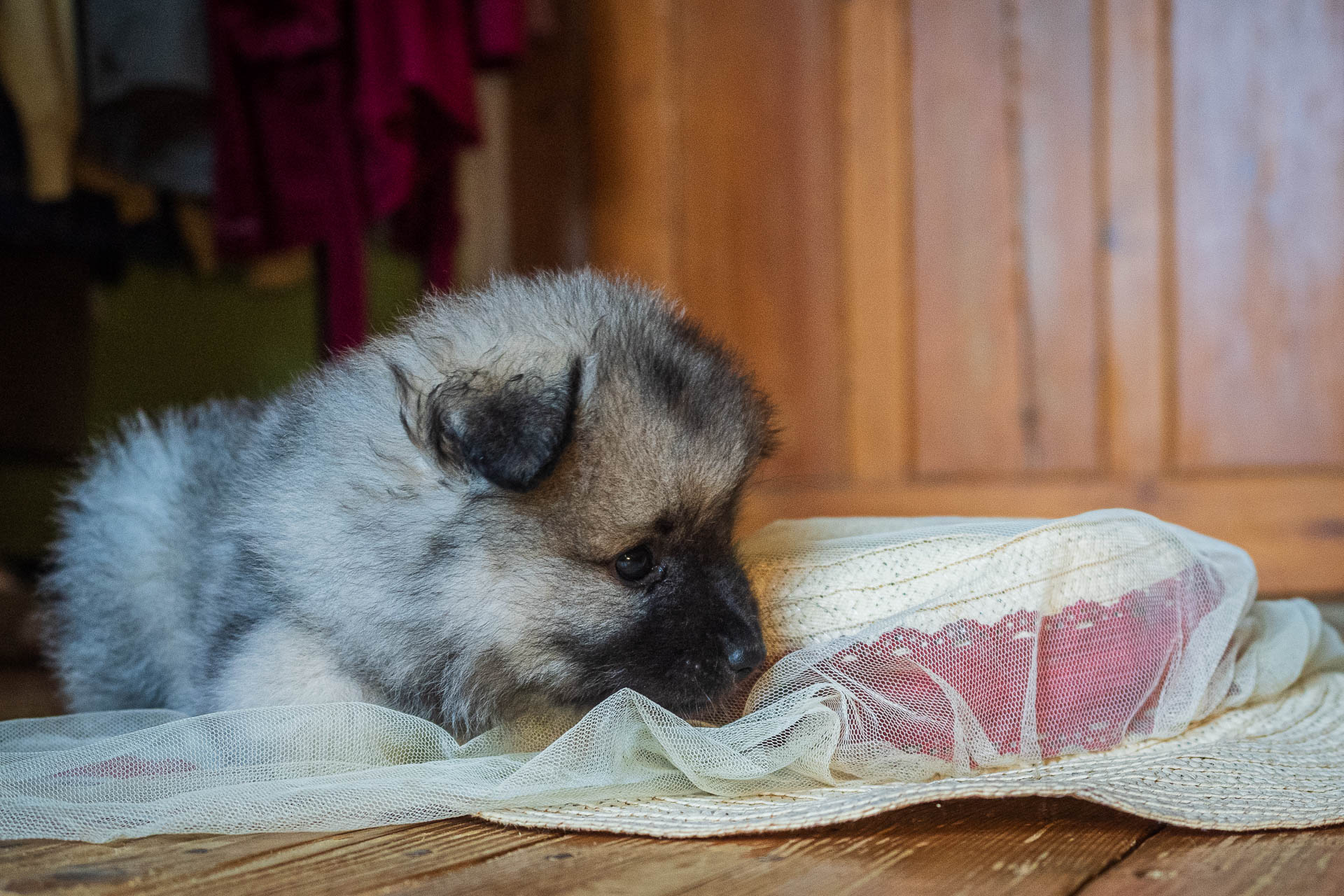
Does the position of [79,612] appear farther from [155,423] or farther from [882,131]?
[882,131]

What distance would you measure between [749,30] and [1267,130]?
164 cm

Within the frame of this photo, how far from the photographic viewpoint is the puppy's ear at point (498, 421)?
116 centimetres

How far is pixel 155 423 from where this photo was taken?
2.22m

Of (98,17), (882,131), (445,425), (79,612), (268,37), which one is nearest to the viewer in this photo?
(445,425)

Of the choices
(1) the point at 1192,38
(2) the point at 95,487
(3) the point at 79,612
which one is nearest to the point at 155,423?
(2) the point at 95,487

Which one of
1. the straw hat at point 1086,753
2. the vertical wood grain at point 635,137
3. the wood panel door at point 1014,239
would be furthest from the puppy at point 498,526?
the vertical wood grain at point 635,137

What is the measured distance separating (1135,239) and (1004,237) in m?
0.38

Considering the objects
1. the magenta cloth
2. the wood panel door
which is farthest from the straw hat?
the magenta cloth

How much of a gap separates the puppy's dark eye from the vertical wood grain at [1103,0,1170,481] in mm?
2488

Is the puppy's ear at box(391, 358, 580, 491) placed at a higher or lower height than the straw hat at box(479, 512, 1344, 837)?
higher

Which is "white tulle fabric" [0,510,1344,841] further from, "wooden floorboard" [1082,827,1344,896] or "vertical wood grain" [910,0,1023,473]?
"vertical wood grain" [910,0,1023,473]

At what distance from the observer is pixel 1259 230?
3225 mm

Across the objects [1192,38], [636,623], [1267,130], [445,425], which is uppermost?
[1192,38]

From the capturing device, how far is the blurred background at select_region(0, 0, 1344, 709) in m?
3.05
